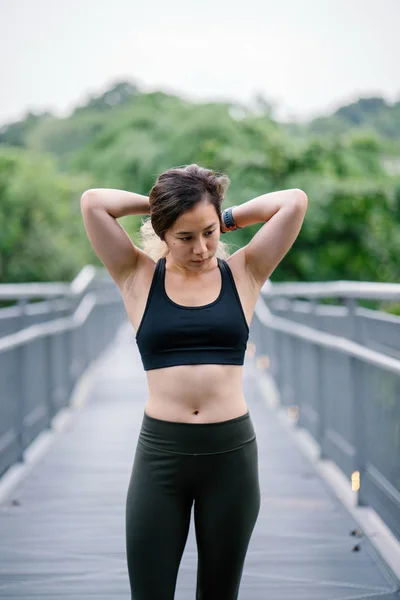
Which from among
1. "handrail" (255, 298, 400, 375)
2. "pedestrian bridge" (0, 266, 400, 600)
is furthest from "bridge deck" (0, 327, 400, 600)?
"handrail" (255, 298, 400, 375)

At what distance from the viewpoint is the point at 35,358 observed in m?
7.56

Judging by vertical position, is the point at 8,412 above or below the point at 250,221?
below

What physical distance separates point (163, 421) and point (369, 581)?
196cm

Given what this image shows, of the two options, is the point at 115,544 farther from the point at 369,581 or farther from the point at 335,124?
the point at 335,124

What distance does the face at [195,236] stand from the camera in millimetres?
2629

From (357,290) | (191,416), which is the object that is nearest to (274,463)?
(357,290)

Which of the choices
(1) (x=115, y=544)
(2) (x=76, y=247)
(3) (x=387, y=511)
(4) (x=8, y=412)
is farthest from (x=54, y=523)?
(2) (x=76, y=247)

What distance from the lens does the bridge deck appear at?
Answer: 4.19m

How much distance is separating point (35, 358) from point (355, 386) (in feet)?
9.74

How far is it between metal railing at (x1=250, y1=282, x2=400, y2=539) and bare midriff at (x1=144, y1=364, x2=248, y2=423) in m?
1.70

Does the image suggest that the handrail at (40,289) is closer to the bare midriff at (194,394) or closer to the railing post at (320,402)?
the railing post at (320,402)

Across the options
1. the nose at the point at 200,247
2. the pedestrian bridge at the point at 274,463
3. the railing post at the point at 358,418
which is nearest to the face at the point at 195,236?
the nose at the point at 200,247

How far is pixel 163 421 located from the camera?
2.64m

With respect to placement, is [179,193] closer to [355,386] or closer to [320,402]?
[355,386]
